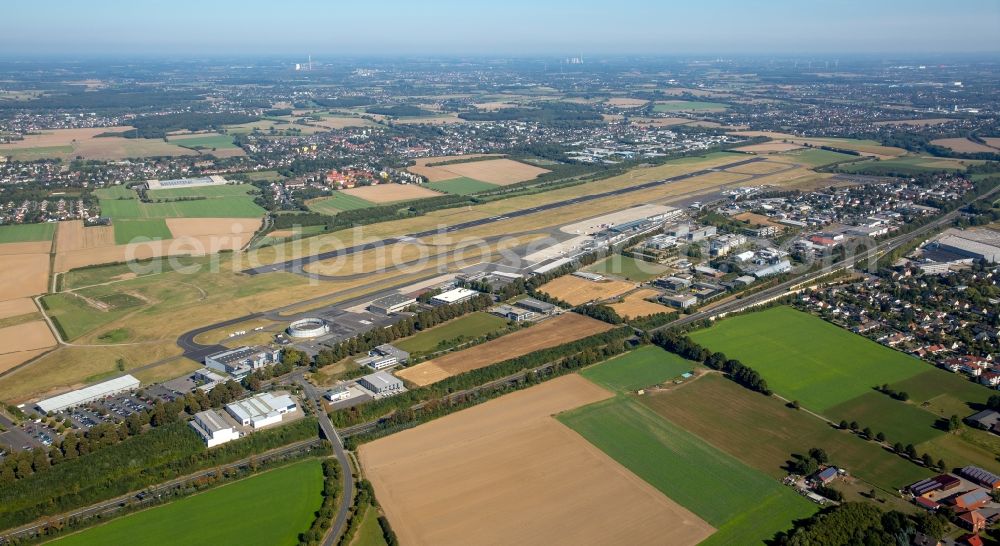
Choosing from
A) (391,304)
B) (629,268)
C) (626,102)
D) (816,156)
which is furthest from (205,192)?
(626,102)

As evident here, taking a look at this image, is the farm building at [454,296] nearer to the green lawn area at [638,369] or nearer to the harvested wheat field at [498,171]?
the green lawn area at [638,369]

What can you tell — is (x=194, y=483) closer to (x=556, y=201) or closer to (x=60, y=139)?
(x=556, y=201)

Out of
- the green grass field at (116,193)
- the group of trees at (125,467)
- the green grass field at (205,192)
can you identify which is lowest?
the group of trees at (125,467)

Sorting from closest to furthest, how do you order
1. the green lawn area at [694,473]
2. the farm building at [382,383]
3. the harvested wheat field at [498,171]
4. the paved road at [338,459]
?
the paved road at [338,459] → the green lawn area at [694,473] → the farm building at [382,383] → the harvested wheat field at [498,171]

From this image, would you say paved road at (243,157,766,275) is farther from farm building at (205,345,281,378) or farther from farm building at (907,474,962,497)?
farm building at (907,474,962,497)

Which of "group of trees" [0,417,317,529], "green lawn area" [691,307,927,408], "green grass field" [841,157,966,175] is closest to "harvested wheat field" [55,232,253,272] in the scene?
"group of trees" [0,417,317,529]

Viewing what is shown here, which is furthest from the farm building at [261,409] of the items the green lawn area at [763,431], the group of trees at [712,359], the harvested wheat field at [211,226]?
the harvested wheat field at [211,226]
